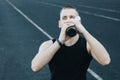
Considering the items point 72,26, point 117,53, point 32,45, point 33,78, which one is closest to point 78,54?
point 72,26

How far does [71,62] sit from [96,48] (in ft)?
0.94

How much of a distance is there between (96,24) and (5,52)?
9818 mm

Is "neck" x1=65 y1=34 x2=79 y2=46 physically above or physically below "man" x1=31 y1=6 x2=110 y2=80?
above

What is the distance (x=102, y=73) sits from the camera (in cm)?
1073

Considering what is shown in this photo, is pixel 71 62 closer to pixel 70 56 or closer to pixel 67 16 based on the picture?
pixel 70 56

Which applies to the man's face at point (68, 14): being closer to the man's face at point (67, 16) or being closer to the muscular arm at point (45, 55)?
the man's face at point (67, 16)

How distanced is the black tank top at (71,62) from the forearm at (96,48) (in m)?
0.11

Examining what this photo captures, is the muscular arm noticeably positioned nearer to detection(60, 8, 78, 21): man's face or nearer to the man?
the man

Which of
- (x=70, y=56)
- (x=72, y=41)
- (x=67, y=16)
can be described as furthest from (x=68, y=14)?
(x=70, y=56)

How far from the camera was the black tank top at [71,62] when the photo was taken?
405 centimetres

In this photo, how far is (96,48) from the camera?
156 inches

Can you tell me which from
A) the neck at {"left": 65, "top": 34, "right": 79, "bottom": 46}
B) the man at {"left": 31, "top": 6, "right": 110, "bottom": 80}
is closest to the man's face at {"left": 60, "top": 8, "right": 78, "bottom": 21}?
the man at {"left": 31, "top": 6, "right": 110, "bottom": 80}

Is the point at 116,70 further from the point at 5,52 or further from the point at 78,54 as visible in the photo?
the point at 78,54

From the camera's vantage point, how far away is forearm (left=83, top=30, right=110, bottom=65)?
3.94 metres
